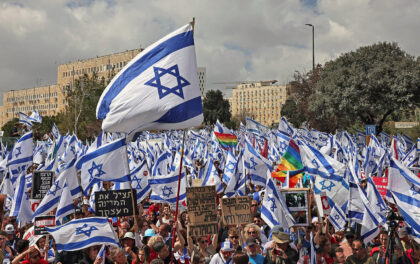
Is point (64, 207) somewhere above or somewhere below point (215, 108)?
below

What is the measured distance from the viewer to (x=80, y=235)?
27.7 feet

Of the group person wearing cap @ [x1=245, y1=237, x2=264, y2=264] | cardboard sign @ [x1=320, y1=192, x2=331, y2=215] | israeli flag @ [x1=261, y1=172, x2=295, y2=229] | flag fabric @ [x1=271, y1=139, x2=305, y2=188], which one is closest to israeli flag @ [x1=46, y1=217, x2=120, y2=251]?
person wearing cap @ [x1=245, y1=237, x2=264, y2=264]

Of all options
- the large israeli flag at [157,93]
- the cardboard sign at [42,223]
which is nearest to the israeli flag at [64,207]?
the cardboard sign at [42,223]

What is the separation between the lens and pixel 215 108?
9912 cm

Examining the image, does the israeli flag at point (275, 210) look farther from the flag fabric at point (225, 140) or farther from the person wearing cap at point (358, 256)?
the flag fabric at point (225, 140)

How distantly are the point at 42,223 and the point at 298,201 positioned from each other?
423 cm

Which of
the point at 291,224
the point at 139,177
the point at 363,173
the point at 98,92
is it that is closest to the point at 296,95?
the point at 98,92

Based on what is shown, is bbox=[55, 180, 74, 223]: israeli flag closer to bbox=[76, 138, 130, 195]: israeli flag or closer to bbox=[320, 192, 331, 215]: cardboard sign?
bbox=[76, 138, 130, 195]: israeli flag

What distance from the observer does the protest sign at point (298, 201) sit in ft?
31.4

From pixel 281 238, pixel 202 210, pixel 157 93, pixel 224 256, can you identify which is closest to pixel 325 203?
pixel 202 210

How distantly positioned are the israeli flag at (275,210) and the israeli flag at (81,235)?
2641 mm

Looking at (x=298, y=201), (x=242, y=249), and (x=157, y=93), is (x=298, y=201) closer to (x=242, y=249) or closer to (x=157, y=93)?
(x=242, y=249)

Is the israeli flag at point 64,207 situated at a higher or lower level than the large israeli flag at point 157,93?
lower

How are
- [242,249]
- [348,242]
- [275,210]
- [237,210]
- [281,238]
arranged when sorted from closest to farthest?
[281,238]
[242,249]
[348,242]
[237,210]
[275,210]
